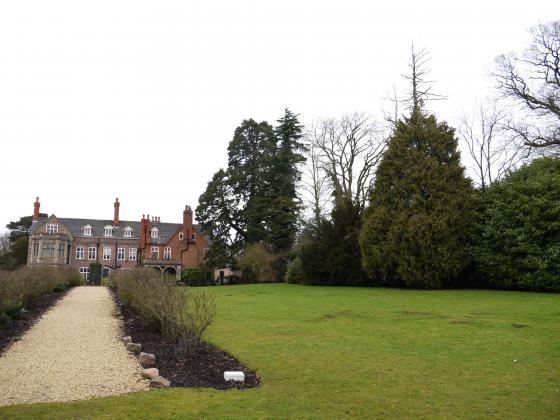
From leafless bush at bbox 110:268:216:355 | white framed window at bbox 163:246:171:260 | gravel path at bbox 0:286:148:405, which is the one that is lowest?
gravel path at bbox 0:286:148:405

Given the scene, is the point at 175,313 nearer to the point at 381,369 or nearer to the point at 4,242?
the point at 381,369

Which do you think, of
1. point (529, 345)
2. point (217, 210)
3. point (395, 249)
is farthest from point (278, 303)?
point (217, 210)

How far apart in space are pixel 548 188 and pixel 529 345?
42.8ft

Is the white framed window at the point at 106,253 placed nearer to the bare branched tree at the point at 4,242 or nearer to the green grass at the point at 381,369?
the bare branched tree at the point at 4,242

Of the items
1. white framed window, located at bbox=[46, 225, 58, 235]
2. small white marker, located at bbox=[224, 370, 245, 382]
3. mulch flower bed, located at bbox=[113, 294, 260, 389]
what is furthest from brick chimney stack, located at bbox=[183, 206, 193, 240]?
small white marker, located at bbox=[224, 370, 245, 382]

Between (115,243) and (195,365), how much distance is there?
55044 mm

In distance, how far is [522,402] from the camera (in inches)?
218

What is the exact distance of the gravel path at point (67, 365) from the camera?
6391 millimetres

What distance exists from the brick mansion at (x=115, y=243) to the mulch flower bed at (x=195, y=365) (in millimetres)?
42499

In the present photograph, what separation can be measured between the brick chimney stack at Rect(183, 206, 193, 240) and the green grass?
4056 cm

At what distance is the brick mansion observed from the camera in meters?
53.1

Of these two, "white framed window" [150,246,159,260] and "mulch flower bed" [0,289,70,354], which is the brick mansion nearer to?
"white framed window" [150,246,159,260]

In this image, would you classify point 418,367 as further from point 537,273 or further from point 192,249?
point 192,249

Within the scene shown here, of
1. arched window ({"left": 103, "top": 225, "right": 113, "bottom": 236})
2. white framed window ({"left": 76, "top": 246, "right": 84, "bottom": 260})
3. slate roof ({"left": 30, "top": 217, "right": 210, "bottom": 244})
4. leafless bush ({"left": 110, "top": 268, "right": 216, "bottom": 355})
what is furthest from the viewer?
arched window ({"left": 103, "top": 225, "right": 113, "bottom": 236})
